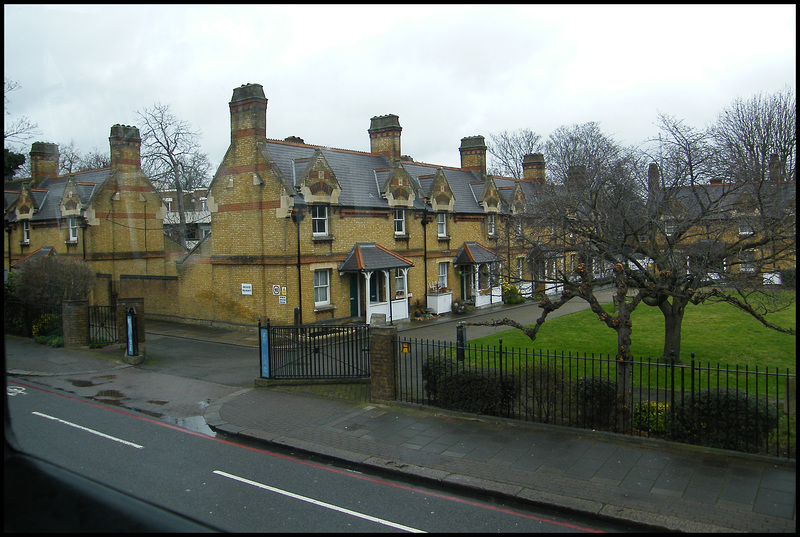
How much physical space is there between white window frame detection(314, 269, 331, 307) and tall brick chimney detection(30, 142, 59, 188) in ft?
74.9

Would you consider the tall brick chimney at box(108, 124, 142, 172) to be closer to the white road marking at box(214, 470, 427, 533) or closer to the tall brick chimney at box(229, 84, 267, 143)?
the tall brick chimney at box(229, 84, 267, 143)

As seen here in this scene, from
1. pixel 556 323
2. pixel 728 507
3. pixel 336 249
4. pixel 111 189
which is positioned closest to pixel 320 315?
pixel 336 249

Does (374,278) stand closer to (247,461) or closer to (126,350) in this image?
(126,350)

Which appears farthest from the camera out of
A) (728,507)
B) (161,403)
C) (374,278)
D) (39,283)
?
(374,278)

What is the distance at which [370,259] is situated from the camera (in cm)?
2533

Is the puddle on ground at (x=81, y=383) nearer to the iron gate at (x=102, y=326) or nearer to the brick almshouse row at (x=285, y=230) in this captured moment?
the iron gate at (x=102, y=326)

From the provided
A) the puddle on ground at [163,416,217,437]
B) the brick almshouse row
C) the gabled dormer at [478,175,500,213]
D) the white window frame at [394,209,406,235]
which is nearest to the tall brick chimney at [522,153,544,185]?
the brick almshouse row

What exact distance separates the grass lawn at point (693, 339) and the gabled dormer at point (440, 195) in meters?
8.41

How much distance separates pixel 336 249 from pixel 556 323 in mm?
9937

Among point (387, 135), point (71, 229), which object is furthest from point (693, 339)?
point (71, 229)

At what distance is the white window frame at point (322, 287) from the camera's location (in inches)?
953

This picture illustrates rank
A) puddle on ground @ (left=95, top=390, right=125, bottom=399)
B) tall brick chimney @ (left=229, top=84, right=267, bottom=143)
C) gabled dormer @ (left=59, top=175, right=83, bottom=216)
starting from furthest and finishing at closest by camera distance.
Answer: gabled dormer @ (left=59, top=175, right=83, bottom=216), tall brick chimney @ (left=229, top=84, right=267, bottom=143), puddle on ground @ (left=95, top=390, right=125, bottom=399)

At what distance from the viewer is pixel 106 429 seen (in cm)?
1131

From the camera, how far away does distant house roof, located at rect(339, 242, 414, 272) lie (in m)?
24.7
